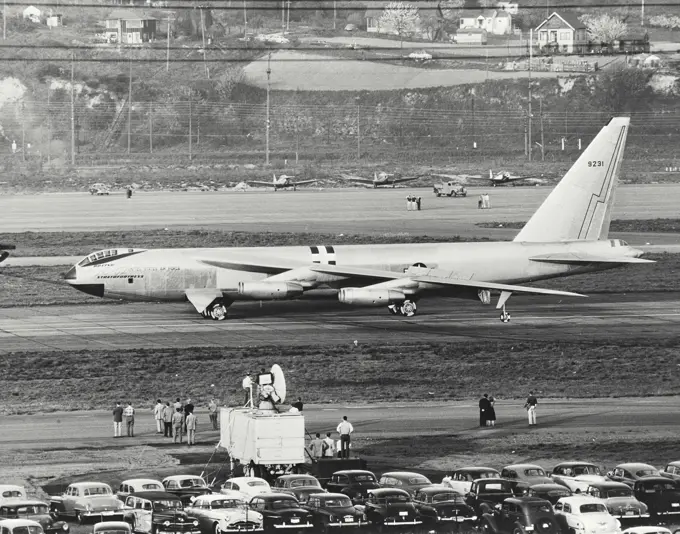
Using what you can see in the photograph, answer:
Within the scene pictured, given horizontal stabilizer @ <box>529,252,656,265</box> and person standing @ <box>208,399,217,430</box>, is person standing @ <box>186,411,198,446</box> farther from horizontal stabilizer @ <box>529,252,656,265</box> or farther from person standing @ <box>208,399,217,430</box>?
horizontal stabilizer @ <box>529,252,656,265</box>

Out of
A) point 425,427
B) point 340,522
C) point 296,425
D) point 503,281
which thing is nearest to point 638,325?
point 503,281

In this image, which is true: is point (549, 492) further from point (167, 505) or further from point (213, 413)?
point (213, 413)


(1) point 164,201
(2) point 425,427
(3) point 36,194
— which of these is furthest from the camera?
(3) point 36,194

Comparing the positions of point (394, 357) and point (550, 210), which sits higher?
point (550, 210)

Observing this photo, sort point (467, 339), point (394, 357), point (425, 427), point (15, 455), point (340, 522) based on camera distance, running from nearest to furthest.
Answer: point (340, 522) → point (15, 455) → point (425, 427) → point (394, 357) → point (467, 339)

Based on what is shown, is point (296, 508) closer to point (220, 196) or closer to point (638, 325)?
point (638, 325)

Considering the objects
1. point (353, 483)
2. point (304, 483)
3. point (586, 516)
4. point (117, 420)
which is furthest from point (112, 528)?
point (117, 420)

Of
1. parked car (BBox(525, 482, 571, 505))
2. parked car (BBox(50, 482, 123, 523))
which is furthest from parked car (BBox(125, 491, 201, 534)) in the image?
parked car (BBox(525, 482, 571, 505))
